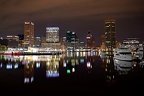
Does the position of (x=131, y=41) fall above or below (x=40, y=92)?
above

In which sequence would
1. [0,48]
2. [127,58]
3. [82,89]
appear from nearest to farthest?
[82,89] < [127,58] < [0,48]

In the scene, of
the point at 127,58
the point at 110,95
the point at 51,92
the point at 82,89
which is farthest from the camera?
the point at 127,58

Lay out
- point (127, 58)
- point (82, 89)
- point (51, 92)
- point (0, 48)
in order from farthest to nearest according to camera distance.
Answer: point (0, 48) → point (127, 58) → point (82, 89) → point (51, 92)

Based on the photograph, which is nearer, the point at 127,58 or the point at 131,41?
the point at 127,58

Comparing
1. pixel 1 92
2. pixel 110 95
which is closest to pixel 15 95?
pixel 1 92

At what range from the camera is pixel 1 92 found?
21.6 m

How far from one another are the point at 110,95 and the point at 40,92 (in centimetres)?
735

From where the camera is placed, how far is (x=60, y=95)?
66.6 ft

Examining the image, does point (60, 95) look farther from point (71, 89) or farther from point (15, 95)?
point (15, 95)

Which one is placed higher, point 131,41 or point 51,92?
point 131,41

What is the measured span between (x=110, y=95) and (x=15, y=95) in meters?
9.48

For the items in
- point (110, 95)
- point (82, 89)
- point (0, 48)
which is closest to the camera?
point (110, 95)

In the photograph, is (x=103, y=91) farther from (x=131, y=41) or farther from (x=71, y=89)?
(x=131, y=41)

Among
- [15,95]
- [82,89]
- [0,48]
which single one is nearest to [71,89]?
[82,89]
